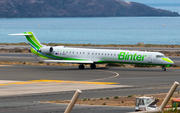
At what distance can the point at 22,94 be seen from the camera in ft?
88.3

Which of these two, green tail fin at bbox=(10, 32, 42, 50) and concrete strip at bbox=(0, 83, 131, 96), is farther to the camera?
green tail fin at bbox=(10, 32, 42, 50)

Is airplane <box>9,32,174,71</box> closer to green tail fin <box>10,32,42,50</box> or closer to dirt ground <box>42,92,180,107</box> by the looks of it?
green tail fin <box>10,32,42,50</box>

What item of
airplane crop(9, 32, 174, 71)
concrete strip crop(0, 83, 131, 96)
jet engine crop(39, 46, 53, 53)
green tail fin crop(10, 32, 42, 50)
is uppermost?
green tail fin crop(10, 32, 42, 50)

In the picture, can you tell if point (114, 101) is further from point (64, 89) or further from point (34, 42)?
point (34, 42)

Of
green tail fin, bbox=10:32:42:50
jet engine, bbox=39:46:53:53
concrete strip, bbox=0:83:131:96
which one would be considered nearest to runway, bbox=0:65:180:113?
concrete strip, bbox=0:83:131:96

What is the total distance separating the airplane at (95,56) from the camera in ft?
151

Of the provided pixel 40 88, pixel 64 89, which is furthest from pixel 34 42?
pixel 64 89

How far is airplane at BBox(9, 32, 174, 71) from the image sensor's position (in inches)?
1809

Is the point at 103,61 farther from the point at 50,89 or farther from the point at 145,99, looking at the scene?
the point at 145,99

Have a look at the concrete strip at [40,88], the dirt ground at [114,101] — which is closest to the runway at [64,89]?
the concrete strip at [40,88]

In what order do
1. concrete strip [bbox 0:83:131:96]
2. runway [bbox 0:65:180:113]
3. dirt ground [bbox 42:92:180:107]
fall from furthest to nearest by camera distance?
concrete strip [bbox 0:83:131:96] < dirt ground [bbox 42:92:180:107] < runway [bbox 0:65:180:113]

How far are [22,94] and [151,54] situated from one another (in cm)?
2392

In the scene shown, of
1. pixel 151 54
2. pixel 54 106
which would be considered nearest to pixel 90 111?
pixel 54 106

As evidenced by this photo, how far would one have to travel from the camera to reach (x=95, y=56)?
49.1 meters
